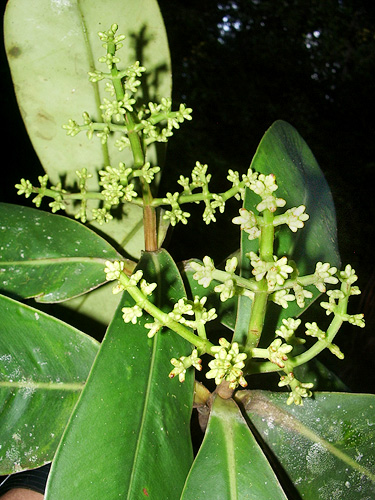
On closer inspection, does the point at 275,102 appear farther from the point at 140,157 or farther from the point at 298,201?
the point at 140,157

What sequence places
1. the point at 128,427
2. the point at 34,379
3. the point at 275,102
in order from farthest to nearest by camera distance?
1. the point at 275,102
2. the point at 34,379
3. the point at 128,427

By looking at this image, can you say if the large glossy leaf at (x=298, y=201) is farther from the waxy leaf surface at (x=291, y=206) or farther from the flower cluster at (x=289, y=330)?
the flower cluster at (x=289, y=330)

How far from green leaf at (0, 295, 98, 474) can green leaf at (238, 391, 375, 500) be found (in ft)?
0.99

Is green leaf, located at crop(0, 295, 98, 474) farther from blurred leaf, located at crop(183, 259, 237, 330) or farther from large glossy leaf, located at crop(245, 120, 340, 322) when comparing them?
large glossy leaf, located at crop(245, 120, 340, 322)

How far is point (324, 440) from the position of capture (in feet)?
2.53

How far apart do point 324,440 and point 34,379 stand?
0.47m

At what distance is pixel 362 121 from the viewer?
68.7 inches

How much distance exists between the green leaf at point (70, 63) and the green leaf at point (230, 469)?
1.96 feet

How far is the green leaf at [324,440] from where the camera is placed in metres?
0.75

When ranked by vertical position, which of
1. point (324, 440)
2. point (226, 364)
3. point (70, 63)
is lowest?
point (324, 440)

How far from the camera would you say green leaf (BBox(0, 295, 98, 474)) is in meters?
0.75

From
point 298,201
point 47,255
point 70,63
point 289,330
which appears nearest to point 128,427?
point 289,330

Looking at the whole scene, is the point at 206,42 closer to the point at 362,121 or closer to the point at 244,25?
the point at 244,25

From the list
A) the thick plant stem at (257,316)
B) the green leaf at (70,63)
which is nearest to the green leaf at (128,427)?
the thick plant stem at (257,316)
